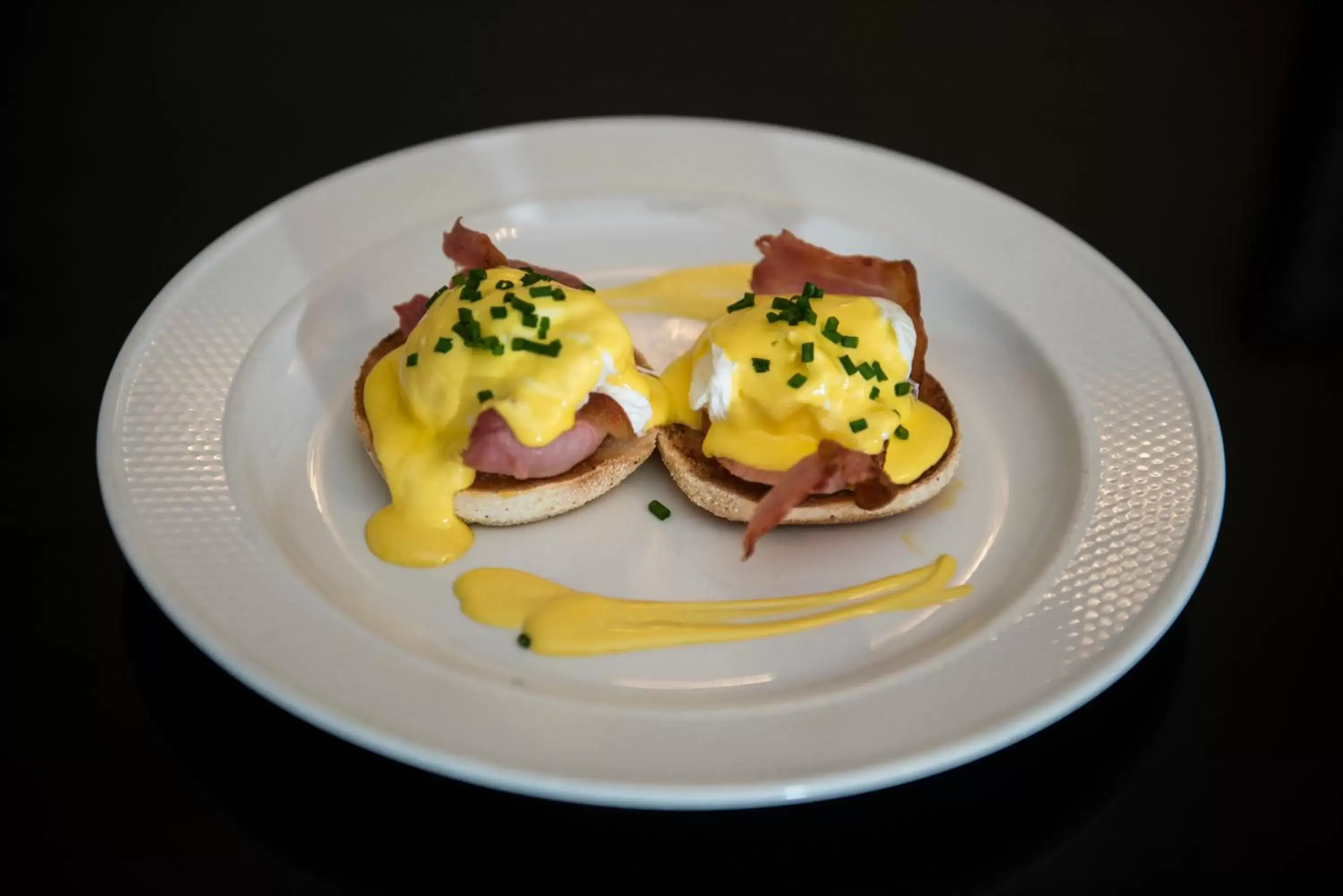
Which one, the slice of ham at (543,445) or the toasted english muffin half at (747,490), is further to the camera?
the toasted english muffin half at (747,490)

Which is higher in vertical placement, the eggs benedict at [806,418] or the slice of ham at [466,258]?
the slice of ham at [466,258]

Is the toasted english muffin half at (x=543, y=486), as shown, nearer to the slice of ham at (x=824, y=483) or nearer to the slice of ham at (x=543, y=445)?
the slice of ham at (x=543, y=445)

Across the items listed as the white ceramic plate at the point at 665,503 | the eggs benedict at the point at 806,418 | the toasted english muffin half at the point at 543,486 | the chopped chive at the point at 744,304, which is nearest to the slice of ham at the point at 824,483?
the eggs benedict at the point at 806,418

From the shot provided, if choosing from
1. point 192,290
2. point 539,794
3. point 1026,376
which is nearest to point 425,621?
point 539,794

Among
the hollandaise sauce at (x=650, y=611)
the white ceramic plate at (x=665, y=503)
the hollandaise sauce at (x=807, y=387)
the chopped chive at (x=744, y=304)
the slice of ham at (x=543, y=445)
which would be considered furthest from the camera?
the chopped chive at (x=744, y=304)

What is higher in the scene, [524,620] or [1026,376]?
[1026,376]

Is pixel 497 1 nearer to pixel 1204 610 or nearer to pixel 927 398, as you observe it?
pixel 927 398
